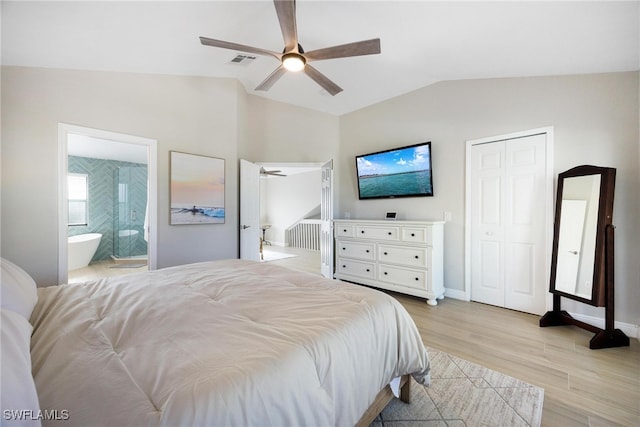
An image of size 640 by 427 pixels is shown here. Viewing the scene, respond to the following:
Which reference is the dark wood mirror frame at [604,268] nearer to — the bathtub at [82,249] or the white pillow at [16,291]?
the white pillow at [16,291]

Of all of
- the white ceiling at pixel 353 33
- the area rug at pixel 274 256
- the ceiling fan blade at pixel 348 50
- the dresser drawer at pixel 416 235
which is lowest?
the area rug at pixel 274 256

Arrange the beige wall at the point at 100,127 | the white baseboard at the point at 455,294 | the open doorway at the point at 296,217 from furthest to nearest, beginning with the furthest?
the open doorway at the point at 296,217, the white baseboard at the point at 455,294, the beige wall at the point at 100,127

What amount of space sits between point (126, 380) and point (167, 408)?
0.62 ft

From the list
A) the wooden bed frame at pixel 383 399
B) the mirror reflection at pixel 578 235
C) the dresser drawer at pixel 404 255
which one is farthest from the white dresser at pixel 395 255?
the wooden bed frame at pixel 383 399

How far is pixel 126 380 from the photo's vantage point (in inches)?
29.6

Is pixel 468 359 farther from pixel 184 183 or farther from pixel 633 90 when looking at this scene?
pixel 184 183

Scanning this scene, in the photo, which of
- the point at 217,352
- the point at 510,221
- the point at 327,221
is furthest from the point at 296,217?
the point at 217,352

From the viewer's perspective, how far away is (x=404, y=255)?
348cm

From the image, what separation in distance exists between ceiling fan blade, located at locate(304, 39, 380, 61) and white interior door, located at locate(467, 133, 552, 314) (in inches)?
80.5

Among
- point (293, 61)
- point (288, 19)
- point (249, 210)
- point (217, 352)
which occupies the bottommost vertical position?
point (217, 352)

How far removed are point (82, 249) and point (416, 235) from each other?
5993 mm

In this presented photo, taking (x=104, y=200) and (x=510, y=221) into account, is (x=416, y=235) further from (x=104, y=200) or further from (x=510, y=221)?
(x=104, y=200)

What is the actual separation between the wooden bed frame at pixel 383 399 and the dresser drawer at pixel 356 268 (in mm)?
2188

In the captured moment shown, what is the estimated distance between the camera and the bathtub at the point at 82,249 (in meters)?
4.84
